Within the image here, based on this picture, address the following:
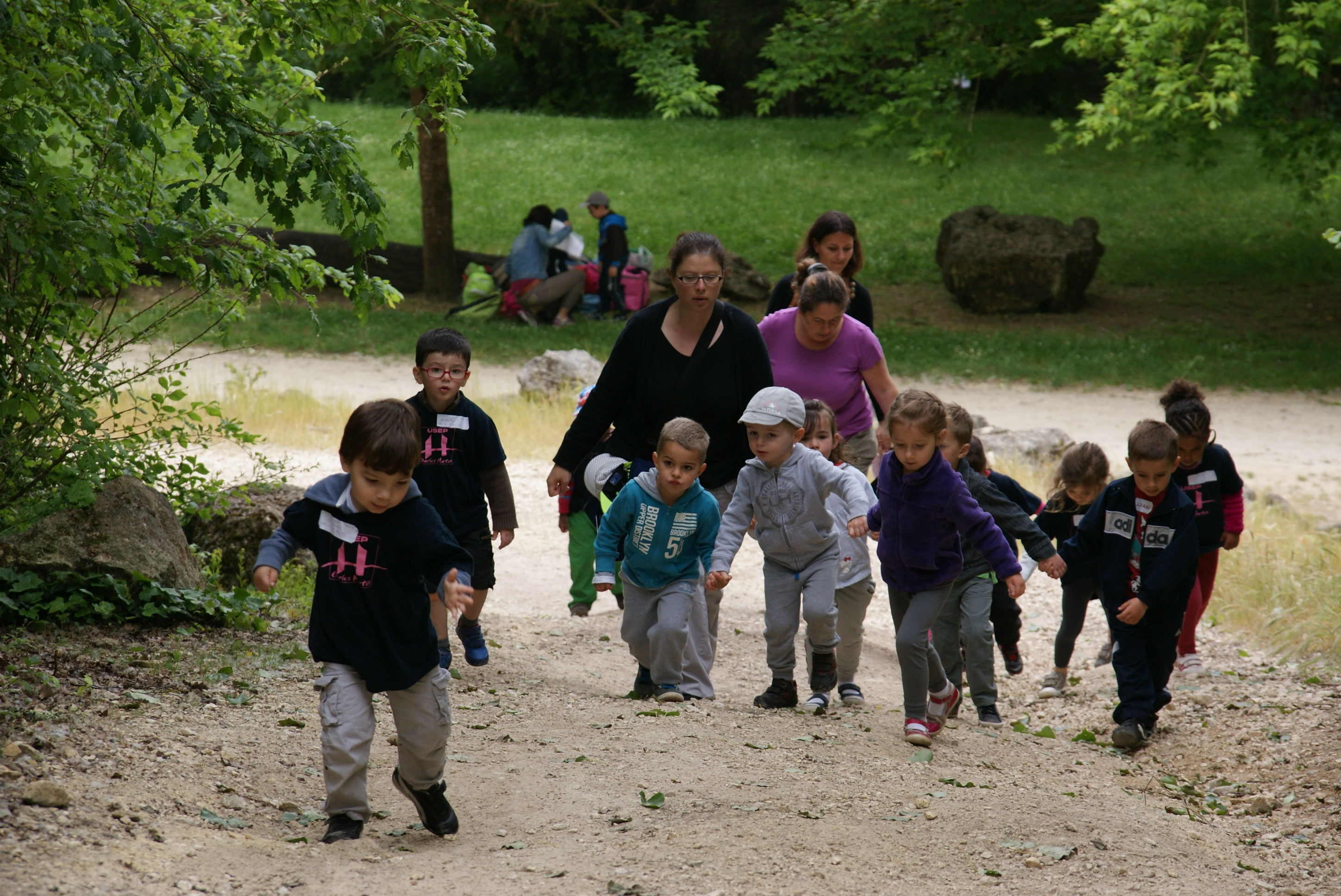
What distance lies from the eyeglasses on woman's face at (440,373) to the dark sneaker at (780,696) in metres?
1.88

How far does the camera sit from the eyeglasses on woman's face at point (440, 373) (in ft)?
17.1

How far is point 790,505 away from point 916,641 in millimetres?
754

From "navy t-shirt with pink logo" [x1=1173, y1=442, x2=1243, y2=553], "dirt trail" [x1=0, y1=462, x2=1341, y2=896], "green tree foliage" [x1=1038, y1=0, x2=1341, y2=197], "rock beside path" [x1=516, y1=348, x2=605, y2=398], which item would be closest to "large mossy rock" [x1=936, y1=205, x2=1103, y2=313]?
"green tree foliage" [x1=1038, y1=0, x2=1341, y2=197]

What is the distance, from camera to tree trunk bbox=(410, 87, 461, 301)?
714 inches

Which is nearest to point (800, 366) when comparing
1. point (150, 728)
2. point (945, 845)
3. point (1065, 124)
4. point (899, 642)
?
point (899, 642)

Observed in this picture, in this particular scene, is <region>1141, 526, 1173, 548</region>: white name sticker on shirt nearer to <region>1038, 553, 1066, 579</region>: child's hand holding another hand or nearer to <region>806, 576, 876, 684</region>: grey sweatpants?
<region>1038, 553, 1066, 579</region>: child's hand holding another hand

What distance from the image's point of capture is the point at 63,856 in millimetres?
3127

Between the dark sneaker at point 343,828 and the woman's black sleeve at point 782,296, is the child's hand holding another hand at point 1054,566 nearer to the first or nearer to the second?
the woman's black sleeve at point 782,296

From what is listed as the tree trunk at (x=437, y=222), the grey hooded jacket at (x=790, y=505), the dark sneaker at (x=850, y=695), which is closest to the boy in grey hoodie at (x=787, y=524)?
the grey hooded jacket at (x=790, y=505)

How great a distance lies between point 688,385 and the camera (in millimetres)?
5055

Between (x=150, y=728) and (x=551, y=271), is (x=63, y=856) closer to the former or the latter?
(x=150, y=728)

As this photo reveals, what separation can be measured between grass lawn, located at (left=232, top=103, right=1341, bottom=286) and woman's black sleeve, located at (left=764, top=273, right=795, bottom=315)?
13.7 metres

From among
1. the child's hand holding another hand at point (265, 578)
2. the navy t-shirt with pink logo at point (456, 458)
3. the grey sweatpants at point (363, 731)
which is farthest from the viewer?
the navy t-shirt with pink logo at point (456, 458)

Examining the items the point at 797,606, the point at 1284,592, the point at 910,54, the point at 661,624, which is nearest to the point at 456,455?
the point at 661,624
